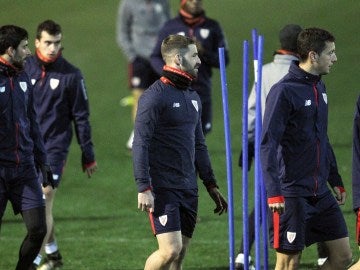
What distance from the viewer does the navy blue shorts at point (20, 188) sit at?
13.2 m

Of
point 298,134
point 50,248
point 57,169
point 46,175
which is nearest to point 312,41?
point 298,134

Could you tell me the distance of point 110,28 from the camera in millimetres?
35312

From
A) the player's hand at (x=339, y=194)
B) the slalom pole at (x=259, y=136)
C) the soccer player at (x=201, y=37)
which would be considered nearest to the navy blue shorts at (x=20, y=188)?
the slalom pole at (x=259, y=136)

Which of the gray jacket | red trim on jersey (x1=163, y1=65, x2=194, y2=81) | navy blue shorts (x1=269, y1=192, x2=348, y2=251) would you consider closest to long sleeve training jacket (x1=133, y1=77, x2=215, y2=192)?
red trim on jersey (x1=163, y1=65, x2=194, y2=81)

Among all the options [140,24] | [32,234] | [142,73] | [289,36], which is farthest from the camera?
[140,24]

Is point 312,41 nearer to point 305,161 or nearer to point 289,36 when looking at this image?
point 305,161

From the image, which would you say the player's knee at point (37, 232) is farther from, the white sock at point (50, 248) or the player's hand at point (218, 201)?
the white sock at point (50, 248)

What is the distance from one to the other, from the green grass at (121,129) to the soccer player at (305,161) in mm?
3005

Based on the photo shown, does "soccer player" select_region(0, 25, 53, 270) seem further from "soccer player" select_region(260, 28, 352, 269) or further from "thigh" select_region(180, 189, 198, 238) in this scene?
"soccer player" select_region(260, 28, 352, 269)

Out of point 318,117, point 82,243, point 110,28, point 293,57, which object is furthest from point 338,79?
point 318,117

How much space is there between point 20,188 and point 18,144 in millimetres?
400

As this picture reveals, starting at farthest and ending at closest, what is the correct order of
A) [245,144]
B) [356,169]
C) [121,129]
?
[121,129], [245,144], [356,169]

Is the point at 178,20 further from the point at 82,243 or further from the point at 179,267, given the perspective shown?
the point at 179,267

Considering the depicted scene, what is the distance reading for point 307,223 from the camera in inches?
488
